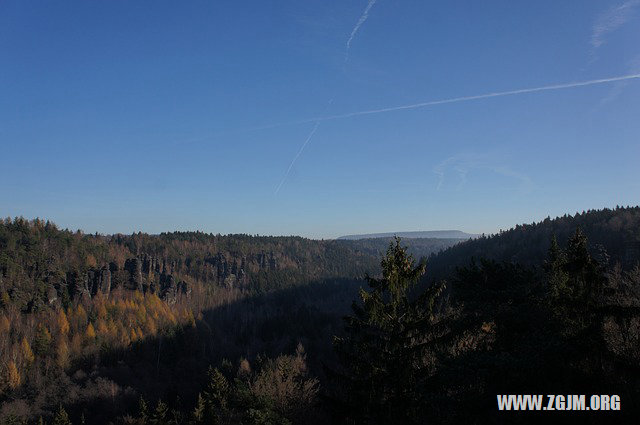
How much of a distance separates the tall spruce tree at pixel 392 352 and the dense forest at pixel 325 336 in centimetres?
6

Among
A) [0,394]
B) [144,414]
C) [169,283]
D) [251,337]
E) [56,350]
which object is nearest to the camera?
[144,414]

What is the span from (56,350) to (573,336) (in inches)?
3903

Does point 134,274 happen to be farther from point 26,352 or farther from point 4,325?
point 26,352

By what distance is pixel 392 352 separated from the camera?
679 inches

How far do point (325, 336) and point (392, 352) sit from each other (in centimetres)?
8645

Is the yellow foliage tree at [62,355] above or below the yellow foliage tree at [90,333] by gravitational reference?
below

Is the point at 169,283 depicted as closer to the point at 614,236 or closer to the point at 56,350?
the point at 56,350

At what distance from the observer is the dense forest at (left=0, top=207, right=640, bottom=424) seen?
1720cm

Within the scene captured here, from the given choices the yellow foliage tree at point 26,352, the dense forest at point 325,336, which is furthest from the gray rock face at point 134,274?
the yellow foliage tree at point 26,352

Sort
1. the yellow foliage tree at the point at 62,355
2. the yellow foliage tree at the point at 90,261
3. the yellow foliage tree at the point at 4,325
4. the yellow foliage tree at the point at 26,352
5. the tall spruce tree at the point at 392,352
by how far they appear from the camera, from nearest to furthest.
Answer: the tall spruce tree at the point at 392,352, the yellow foliage tree at the point at 26,352, the yellow foliage tree at the point at 62,355, the yellow foliage tree at the point at 4,325, the yellow foliage tree at the point at 90,261

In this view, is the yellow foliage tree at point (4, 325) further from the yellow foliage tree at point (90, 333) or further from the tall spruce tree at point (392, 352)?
the tall spruce tree at point (392, 352)

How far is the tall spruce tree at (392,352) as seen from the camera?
16828mm

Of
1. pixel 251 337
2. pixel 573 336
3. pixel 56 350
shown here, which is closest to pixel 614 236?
pixel 251 337

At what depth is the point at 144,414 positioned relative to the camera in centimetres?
5056
